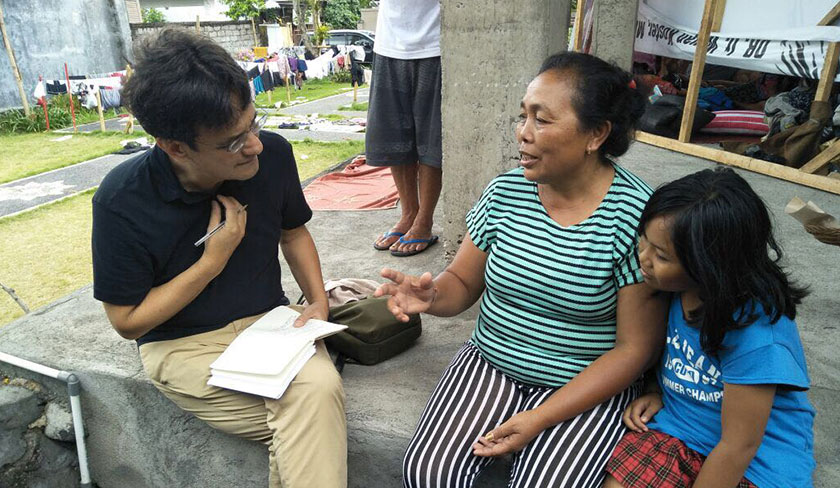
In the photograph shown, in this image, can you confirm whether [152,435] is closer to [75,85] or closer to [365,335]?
[365,335]

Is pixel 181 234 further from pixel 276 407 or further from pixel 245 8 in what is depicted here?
pixel 245 8

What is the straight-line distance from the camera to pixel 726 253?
145 cm

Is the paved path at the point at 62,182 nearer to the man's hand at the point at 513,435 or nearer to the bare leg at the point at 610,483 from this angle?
the man's hand at the point at 513,435

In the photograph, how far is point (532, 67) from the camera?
8.45 ft

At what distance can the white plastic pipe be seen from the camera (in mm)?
2494

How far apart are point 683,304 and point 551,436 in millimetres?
542

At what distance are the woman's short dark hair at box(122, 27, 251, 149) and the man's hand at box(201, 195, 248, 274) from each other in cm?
27

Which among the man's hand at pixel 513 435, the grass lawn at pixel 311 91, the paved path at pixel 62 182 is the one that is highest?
the man's hand at pixel 513 435

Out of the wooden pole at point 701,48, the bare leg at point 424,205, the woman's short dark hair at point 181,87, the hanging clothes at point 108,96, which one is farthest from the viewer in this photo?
the hanging clothes at point 108,96

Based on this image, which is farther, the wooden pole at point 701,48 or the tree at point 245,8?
the tree at point 245,8

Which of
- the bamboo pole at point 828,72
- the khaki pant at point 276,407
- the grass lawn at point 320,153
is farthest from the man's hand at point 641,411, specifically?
the grass lawn at point 320,153

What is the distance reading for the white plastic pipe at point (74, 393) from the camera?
8.18ft

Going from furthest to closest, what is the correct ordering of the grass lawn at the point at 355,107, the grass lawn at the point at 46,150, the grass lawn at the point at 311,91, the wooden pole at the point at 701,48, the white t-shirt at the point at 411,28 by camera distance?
the grass lawn at the point at 311,91 < the grass lawn at the point at 355,107 < the grass lawn at the point at 46,150 < the wooden pole at the point at 701,48 < the white t-shirt at the point at 411,28

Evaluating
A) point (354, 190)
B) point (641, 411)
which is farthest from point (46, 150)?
point (641, 411)
